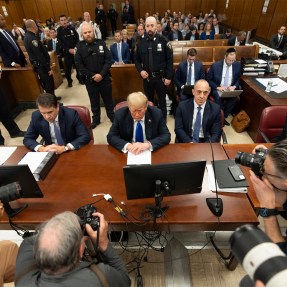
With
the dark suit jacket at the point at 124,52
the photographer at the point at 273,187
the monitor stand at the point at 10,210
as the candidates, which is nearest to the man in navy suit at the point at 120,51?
the dark suit jacket at the point at 124,52

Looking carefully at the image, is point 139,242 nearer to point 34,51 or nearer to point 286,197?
point 286,197

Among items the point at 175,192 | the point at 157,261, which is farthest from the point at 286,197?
the point at 157,261

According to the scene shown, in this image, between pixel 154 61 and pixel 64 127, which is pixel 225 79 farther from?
pixel 64 127

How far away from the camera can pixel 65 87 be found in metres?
5.96

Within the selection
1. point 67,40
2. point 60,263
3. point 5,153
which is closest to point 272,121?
point 60,263

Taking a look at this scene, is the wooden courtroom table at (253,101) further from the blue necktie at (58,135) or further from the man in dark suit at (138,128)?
the blue necktie at (58,135)

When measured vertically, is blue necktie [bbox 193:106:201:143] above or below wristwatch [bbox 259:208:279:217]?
below

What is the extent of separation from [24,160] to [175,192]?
1323mm

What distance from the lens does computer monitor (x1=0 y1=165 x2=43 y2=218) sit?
132 cm

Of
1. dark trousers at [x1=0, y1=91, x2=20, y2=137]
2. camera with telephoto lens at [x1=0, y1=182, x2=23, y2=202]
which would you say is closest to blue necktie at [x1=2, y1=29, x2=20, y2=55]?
dark trousers at [x1=0, y1=91, x2=20, y2=137]

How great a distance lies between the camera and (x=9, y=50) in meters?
4.40

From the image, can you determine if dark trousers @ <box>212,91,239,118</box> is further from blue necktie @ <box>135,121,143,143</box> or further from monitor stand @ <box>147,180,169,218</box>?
monitor stand @ <box>147,180,169,218</box>

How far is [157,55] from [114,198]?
2.90 m

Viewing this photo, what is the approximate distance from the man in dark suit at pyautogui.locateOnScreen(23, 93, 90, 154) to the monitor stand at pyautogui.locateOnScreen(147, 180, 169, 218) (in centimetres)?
104
